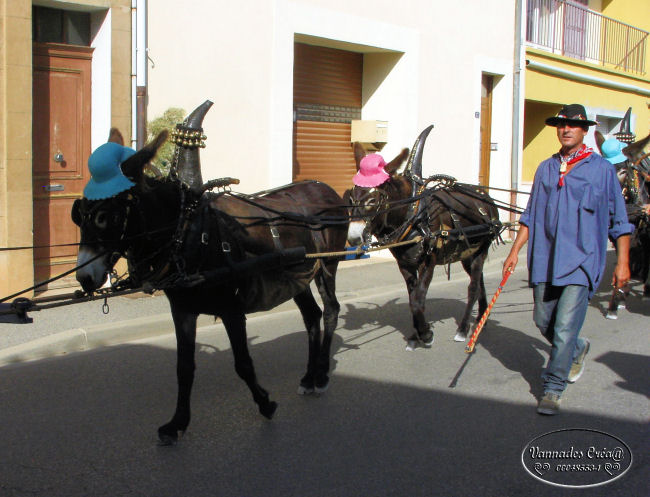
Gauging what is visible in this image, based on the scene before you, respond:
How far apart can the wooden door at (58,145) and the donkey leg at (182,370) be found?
4909 millimetres

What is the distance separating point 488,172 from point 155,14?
9269 mm

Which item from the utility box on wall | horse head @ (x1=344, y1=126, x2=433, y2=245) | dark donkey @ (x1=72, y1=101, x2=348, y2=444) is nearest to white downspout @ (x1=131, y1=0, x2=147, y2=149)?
horse head @ (x1=344, y1=126, x2=433, y2=245)

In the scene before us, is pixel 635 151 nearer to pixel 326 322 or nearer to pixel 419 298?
pixel 419 298

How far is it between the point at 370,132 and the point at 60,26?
19.6 ft

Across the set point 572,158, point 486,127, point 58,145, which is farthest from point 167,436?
point 486,127

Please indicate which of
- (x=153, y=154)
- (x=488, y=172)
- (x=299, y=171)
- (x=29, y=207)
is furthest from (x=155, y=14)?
(x=488, y=172)

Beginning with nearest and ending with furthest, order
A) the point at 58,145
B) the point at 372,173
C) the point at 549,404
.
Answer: the point at 549,404
the point at 372,173
the point at 58,145

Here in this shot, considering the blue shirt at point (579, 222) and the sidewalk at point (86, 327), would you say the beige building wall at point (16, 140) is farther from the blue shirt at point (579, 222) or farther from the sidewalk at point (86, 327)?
the blue shirt at point (579, 222)

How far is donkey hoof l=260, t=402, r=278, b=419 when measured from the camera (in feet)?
16.8

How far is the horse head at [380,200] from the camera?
6332 millimetres

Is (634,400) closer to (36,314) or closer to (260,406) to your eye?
(260,406)

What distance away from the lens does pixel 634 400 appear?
5.57 metres

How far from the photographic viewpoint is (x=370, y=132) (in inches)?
525

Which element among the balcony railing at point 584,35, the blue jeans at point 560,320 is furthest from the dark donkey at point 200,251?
the balcony railing at point 584,35
